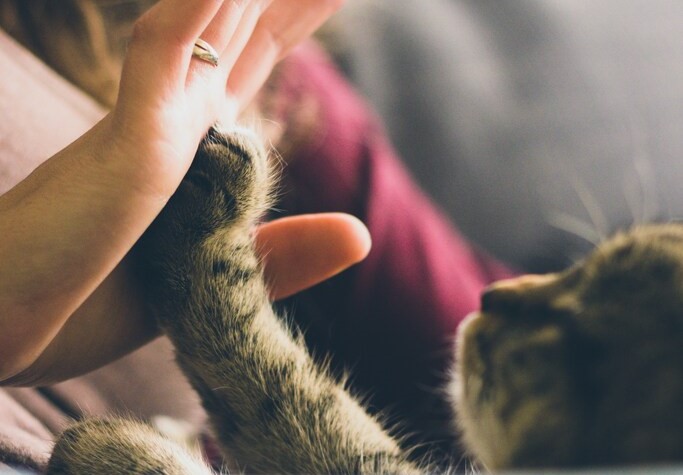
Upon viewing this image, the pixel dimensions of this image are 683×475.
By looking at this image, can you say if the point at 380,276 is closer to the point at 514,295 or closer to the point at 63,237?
the point at 514,295

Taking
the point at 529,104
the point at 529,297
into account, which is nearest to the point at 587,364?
the point at 529,297

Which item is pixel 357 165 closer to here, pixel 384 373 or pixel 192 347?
pixel 384 373

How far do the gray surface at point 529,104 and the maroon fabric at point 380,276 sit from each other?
0.22 feet

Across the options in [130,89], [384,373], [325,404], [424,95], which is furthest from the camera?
[424,95]

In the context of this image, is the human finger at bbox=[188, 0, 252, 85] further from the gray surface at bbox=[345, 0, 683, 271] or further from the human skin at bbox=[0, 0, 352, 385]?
the gray surface at bbox=[345, 0, 683, 271]

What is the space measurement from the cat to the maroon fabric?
27cm

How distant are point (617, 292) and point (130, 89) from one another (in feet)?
0.92

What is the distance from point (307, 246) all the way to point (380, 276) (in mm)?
302

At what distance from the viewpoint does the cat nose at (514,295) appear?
1.45 feet

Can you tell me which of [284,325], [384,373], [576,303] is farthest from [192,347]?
[384,373]

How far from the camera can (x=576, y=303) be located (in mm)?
398

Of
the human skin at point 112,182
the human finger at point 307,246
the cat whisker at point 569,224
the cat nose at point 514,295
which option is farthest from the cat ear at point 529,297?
the cat whisker at point 569,224

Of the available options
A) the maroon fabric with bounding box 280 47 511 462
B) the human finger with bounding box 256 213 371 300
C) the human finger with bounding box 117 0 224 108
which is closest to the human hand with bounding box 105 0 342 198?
the human finger with bounding box 117 0 224 108

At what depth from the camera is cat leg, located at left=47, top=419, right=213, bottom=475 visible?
402mm
